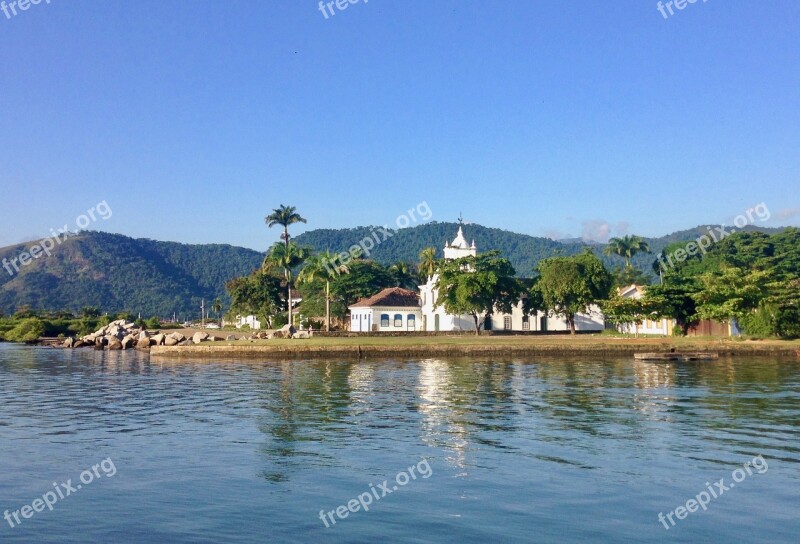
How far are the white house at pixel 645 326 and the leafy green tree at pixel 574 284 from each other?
14.3 feet

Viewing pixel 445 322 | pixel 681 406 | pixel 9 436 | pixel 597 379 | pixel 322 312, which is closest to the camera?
pixel 9 436

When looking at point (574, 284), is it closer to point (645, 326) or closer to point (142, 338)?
point (645, 326)

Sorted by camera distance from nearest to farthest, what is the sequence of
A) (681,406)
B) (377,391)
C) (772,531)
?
(772,531)
(681,406)
(377,391)

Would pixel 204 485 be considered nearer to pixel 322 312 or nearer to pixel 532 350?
pixel 532 350

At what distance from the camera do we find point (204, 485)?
17266 mm

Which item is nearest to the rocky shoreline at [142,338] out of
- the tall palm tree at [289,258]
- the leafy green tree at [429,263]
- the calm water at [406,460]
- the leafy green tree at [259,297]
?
the tall palm tree at [289,258]

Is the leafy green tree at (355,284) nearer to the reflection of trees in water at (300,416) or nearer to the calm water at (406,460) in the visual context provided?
the reflection of trees in water at (300,416)

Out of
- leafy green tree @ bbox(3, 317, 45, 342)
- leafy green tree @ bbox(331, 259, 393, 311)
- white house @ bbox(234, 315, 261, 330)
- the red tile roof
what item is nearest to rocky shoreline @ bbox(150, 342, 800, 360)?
the red tile roof

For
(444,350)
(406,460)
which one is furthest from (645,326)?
(406,460)

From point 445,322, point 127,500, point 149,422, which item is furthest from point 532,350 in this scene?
point 127,500

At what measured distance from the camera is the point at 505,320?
92.6m

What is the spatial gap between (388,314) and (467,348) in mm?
33360

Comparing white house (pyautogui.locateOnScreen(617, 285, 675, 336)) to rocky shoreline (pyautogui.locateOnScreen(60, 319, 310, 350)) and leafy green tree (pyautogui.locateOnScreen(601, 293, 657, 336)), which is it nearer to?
leafy green tree (pyautogui.locateOnScreen(601, 293, 657, 336))

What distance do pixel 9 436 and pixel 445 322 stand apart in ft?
235
